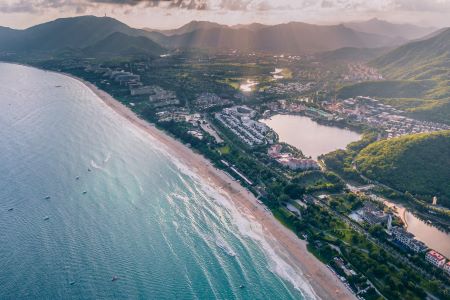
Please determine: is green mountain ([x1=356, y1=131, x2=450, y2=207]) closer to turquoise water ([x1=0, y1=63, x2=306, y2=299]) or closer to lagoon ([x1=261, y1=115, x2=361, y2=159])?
lagoon ([x1=261, y1=115, x2=361, y2=159])

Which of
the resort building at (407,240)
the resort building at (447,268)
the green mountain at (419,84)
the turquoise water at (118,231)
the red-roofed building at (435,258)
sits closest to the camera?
the turquoise water at (118,231)

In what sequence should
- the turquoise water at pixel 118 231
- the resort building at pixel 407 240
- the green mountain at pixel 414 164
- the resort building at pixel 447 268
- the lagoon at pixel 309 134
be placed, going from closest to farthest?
the turquoise water at pixel 118 231, the resort building at pixel 447 268, the resort building at pixel 407 240, the green mountain at pixel 414 164, the lagoon at pixel 309 134

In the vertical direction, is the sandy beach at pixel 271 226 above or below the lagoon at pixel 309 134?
below

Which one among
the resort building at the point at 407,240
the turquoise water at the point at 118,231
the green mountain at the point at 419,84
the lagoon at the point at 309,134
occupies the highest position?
the green mountain at the point at 419,84

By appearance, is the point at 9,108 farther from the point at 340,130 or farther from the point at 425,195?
the point at 425,195

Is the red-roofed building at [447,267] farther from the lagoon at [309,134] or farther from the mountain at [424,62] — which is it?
the mountain at [424,62]

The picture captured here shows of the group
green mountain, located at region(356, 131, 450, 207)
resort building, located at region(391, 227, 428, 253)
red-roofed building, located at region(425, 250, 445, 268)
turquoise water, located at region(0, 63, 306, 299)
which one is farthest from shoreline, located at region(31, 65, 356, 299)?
green mountain, located at region(356, 131, 450, 207)

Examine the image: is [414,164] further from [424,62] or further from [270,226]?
[424,62]

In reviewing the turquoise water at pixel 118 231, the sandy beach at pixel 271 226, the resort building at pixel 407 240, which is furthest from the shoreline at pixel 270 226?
the resort building at pixel 407 240

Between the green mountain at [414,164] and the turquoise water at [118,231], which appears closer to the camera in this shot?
the turquoise water at [118,231]

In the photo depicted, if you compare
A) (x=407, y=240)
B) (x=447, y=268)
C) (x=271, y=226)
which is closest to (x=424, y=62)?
(x=407, y=240)
